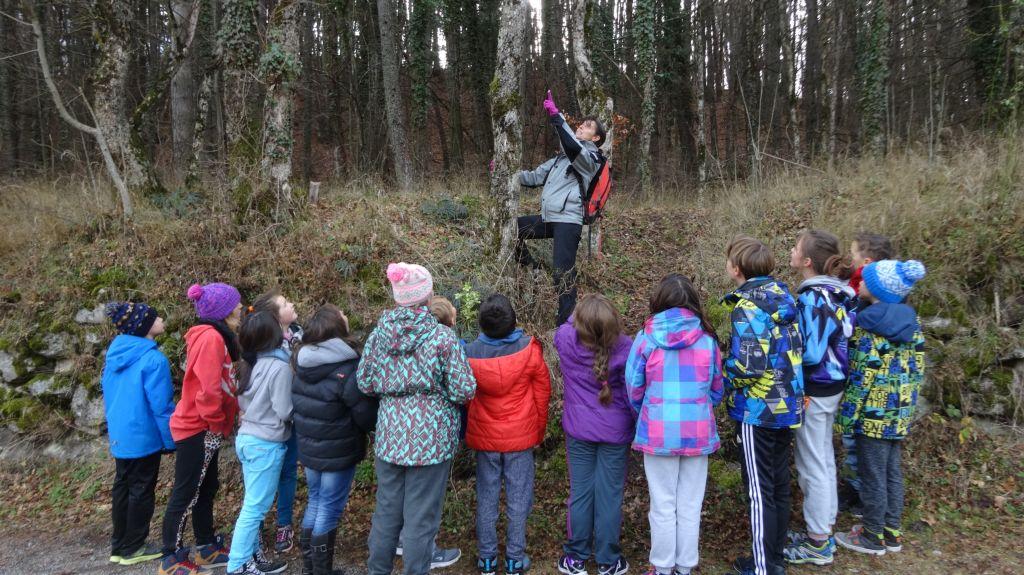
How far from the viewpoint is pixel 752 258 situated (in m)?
3.56

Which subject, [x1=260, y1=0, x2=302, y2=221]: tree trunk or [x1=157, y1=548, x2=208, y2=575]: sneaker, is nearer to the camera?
[x1=157, y1=548, x2=208, y2=575]: sneaker

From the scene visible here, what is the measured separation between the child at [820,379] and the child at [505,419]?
5.91 ft

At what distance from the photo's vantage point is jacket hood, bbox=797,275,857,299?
368 centimetres

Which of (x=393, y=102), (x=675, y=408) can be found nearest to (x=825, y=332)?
(x=675, y=408)

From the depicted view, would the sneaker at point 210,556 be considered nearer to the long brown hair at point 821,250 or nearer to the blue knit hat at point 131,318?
the blue knit hat at point 131,318

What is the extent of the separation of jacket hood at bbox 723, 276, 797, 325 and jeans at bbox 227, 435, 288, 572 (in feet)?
11.2

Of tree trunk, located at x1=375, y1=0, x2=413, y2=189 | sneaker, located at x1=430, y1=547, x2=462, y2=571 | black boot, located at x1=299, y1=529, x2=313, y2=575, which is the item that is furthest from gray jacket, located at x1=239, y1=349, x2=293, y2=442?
tree trunk, located at x1=375, y1=0, x2=413, y2=189

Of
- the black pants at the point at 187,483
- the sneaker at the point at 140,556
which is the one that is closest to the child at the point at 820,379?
the black pants at the point at 187,483

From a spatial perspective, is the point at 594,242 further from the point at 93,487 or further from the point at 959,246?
the point at 93,487

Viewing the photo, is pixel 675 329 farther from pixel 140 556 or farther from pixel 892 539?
pixel 140 556

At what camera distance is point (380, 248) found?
7.02 metres

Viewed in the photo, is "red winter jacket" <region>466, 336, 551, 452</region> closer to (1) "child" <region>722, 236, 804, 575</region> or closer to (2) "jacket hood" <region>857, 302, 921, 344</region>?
(1) "child" <region>722, 236, 804, 575</region>

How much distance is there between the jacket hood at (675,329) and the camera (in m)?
3.38

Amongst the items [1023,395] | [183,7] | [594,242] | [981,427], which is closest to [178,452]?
[594,242]
